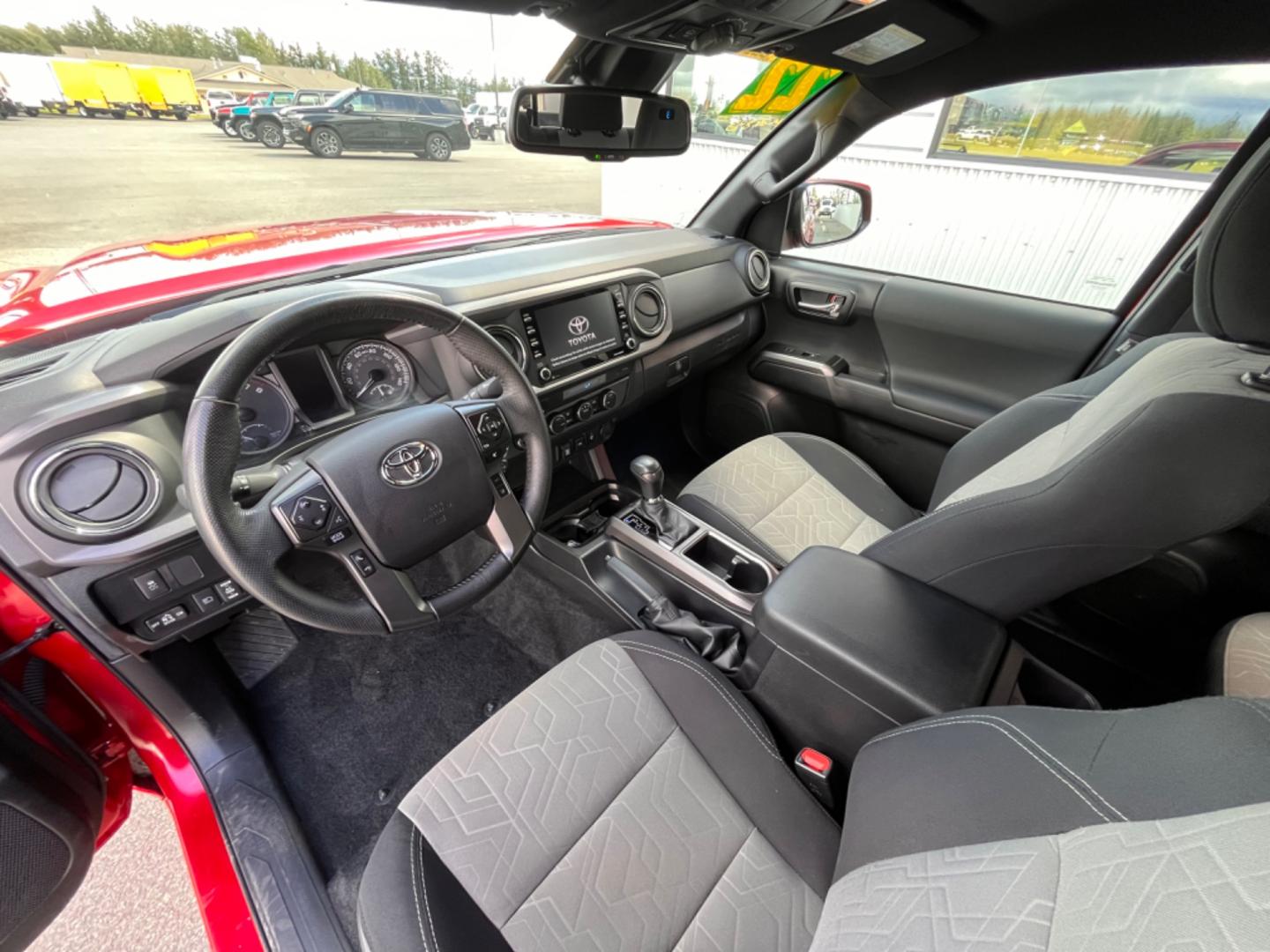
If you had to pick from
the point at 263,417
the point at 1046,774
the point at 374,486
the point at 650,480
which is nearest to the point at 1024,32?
the point at 650,480

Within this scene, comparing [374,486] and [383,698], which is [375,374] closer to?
[374,486]

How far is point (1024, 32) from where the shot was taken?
1.36 m

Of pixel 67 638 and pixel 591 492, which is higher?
pixel 67 638

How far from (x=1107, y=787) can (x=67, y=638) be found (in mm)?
1500

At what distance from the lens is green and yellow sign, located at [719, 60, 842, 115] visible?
5.77 ft

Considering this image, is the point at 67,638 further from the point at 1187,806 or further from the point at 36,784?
the point at 1187,806

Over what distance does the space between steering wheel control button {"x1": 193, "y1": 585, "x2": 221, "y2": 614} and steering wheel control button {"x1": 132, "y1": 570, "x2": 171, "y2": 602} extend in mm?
49

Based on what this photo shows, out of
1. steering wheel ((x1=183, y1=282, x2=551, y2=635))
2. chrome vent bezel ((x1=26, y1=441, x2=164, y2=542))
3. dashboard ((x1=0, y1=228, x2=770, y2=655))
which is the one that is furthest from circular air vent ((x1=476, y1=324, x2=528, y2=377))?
chrome vent bezel ((x1=26, y1=441, x2=164, y2=542))

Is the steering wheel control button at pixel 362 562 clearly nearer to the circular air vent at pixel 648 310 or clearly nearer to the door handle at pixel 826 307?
the circular air vent at pixel 648 310

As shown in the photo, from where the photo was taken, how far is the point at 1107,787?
54cm

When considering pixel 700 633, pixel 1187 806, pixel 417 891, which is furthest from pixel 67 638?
pixel 1187 806

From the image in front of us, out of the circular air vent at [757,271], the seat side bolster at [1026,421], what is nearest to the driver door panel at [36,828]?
the seat side bolster at [1026,421]

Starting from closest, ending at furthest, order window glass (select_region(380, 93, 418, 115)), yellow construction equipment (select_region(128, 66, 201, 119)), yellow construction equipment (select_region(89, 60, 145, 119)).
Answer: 1. yellow construction equipment (select_region(89, 60, 145, 119))
2. yellow construction equipment (select_region(128, 66, 201, 119))
3. window glass (select_region(380, 93, 418, 115))

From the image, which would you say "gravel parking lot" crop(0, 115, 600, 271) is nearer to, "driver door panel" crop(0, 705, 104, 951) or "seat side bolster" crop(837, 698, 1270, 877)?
"driver door panel" crop(0, 705, 104, 951)
